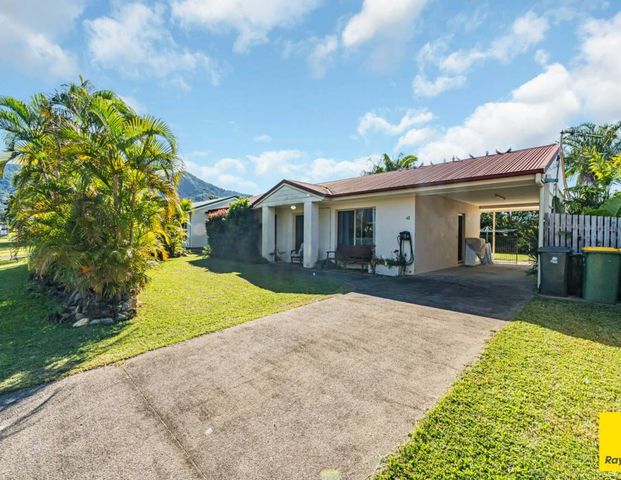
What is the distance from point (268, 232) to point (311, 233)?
3293 millimetres

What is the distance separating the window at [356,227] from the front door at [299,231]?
2.56 meters

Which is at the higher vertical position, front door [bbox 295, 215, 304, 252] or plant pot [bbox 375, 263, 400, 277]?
front door [bbox 295, 215, 304, 252]

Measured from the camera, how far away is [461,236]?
14.8 meters

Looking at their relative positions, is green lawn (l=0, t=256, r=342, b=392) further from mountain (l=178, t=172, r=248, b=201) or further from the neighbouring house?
mountain (l=178, t=172, r=248, b=201)

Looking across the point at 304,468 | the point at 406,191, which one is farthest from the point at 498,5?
the point at 304,468

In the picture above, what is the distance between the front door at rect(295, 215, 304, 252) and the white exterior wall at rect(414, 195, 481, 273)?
6127 mm

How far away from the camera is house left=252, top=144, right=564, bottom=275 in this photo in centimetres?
871

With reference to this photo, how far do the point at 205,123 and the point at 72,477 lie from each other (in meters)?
14.2

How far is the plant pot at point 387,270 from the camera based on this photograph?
1080 cm

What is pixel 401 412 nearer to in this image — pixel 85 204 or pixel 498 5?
pixel 85 204

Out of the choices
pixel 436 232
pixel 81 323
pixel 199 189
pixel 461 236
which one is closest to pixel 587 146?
pixel 461 236

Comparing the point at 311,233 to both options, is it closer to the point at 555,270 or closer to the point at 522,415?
the point at 555,270

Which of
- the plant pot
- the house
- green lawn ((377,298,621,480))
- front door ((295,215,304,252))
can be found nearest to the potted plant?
the plant pot

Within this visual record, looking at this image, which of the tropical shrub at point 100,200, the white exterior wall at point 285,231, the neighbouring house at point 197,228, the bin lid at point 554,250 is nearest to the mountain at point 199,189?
the neighbouring house at point 197,228
